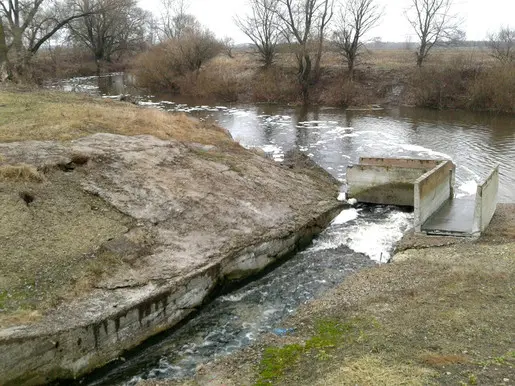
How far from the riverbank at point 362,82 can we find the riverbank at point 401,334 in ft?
98.4

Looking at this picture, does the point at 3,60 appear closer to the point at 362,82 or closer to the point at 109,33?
the point at 362,82

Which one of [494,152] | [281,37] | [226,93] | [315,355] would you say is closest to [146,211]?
[315,355]

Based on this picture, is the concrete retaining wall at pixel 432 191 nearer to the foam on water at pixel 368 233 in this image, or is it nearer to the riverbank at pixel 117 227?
the foam on water at pixel 368 233

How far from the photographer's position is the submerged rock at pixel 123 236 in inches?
321

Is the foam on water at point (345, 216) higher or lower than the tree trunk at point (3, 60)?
lower

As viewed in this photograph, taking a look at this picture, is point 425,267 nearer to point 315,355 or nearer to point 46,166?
point 315,355

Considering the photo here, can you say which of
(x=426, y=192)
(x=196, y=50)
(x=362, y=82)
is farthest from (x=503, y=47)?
(x=426, y=192)

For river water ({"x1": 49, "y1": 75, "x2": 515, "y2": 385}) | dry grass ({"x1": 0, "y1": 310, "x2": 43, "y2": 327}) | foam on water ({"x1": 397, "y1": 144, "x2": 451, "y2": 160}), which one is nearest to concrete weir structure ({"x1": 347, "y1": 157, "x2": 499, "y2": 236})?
river water ({"x1": 49, "y1": 75, "x2": 515, "y2": 385})

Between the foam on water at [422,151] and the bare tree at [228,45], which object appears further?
the bare tree at [228,45]

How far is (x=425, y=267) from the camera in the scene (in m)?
11.1

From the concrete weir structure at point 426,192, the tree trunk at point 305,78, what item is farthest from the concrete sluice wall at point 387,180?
the tree trunk at point 305,78

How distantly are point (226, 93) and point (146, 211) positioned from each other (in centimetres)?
3529

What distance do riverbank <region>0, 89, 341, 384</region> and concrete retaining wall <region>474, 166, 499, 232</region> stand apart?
14.0 feet

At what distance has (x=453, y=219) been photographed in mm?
14602
